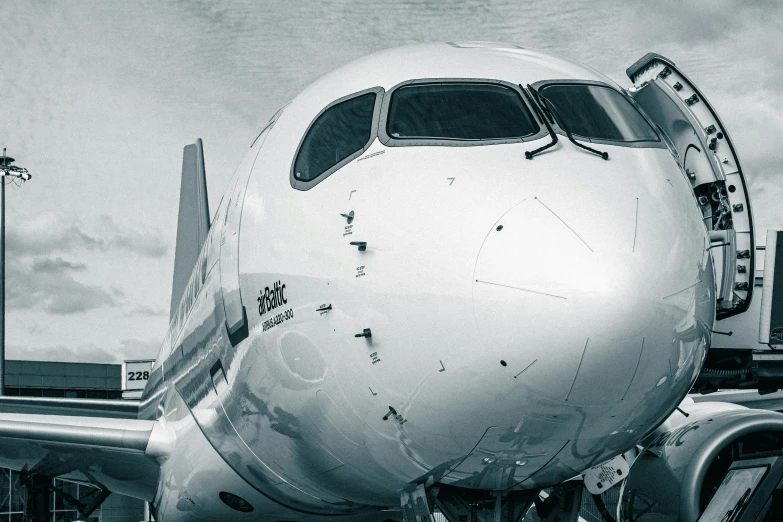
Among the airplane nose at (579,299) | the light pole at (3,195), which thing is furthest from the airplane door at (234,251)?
the light pole at (3,195)

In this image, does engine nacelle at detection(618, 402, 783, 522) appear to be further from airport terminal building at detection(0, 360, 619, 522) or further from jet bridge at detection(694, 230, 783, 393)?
airport terminal building at detection(0, 360, 619, 522)

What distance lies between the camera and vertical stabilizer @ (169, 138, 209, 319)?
16312mm

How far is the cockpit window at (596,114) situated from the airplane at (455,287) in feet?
0.05

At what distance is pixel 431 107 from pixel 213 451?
356 centimetres

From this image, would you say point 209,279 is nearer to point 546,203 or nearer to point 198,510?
point 198,510

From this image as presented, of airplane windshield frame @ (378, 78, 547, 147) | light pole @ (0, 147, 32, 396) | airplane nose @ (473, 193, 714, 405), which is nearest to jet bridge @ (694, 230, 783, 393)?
airplane windshield frame @ (378, 78, 547, 147)

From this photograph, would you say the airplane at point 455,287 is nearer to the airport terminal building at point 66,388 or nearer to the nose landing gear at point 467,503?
the nose landing gear at point 467,503

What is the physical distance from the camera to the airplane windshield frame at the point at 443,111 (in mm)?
4754

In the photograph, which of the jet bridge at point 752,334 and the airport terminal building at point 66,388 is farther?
the airport terminal building at point 66,388

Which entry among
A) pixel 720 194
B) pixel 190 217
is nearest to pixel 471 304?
pixel 720 194

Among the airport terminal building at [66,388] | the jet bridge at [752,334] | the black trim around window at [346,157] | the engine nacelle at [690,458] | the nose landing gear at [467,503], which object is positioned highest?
the black trim around window at [346,157]

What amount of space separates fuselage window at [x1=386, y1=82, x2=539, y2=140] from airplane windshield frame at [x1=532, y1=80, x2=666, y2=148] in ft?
0.63

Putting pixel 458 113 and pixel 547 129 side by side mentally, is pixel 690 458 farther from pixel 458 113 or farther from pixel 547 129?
pixel 458 113

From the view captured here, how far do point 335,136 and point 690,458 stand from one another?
16.5 ft
